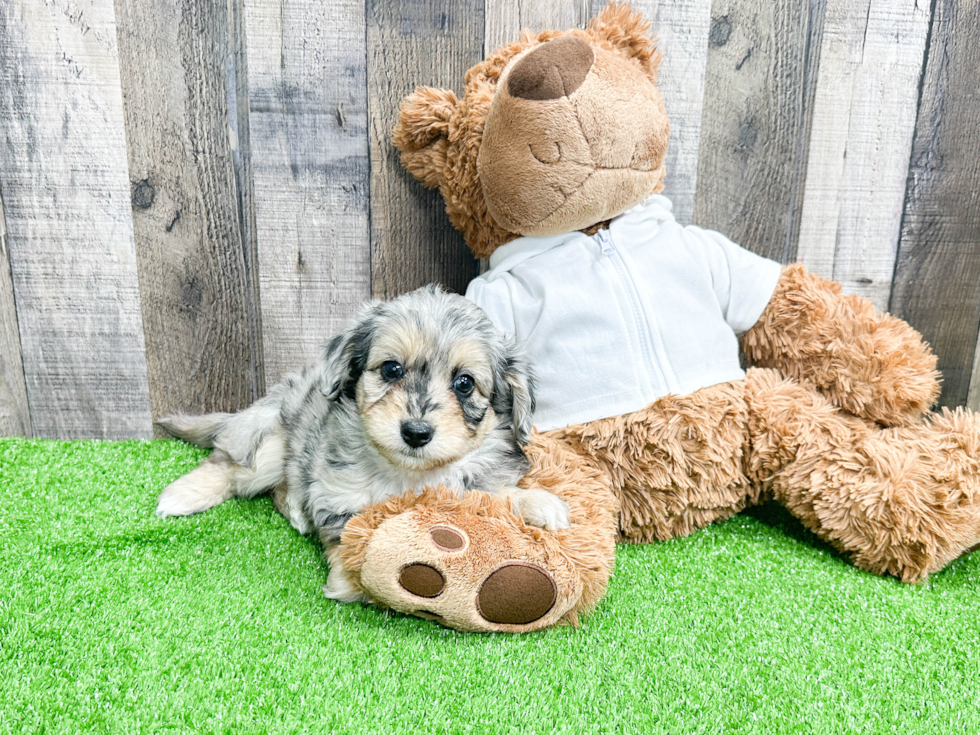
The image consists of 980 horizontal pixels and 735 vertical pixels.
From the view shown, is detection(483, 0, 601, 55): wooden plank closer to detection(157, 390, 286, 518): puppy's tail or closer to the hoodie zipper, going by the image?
the hoodie zipper

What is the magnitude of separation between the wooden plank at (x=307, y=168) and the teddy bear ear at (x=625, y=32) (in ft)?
3.11

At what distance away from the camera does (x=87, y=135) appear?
8.88ft

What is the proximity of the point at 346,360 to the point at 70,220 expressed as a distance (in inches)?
59.2

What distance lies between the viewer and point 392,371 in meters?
2.04

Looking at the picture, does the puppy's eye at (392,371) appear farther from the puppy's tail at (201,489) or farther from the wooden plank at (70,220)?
the wooden plank at (70,220)

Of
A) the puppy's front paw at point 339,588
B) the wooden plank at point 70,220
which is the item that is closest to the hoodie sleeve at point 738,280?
the puppy's front paw at point 339,588

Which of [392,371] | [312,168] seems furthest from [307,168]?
[392,371]

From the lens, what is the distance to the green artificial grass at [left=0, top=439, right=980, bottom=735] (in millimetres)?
1561

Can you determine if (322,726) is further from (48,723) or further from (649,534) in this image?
(649,534)

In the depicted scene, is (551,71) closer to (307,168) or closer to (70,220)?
(307,168)

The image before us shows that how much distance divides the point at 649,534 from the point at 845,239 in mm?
1684

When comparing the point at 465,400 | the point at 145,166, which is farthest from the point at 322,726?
the point at 145,166

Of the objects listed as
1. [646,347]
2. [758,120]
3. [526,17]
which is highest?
[526,17]

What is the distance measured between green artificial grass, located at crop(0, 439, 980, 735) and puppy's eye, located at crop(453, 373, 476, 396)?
2.25ft
